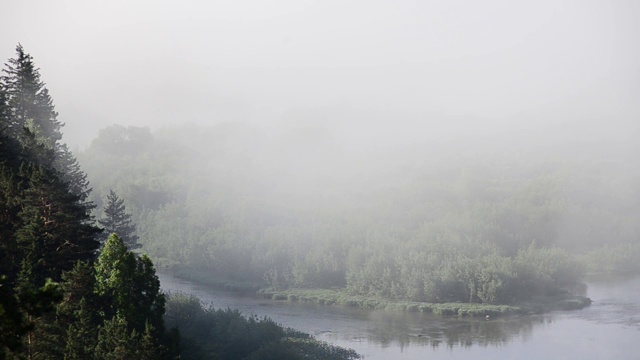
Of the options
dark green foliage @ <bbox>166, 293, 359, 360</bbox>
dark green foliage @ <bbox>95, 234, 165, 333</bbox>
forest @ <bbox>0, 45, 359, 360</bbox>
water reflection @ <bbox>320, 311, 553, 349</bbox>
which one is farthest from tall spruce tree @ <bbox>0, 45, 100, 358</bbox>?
water reflection @ <bbox>320, 311, 553, 349</bbox>

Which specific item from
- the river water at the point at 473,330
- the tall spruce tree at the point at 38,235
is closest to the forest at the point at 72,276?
the tall spruce tree at the point at 38,235

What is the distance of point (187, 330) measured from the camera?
183ft

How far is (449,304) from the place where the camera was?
98000 millimetres

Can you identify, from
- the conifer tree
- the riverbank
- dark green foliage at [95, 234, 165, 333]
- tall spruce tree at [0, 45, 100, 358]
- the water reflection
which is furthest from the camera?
the riverbank

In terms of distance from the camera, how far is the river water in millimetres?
71125

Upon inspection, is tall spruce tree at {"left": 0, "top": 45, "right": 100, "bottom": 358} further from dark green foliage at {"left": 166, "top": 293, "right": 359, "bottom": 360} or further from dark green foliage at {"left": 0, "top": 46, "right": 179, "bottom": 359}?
dark green foliage at {"left": 166, "top": 293, "right": 359, "bottom": 360}

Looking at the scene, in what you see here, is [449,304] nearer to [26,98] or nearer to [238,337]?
[238,337]

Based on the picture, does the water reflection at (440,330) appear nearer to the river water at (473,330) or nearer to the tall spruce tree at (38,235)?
the river water at (473,330)

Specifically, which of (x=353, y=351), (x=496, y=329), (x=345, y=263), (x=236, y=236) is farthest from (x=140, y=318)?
(x=236, y=236)

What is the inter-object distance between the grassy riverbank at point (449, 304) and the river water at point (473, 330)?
7.33 ft

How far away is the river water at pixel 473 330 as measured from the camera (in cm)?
7112

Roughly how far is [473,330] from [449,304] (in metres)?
14.3

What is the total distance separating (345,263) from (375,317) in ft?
99.8

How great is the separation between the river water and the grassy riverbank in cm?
223
